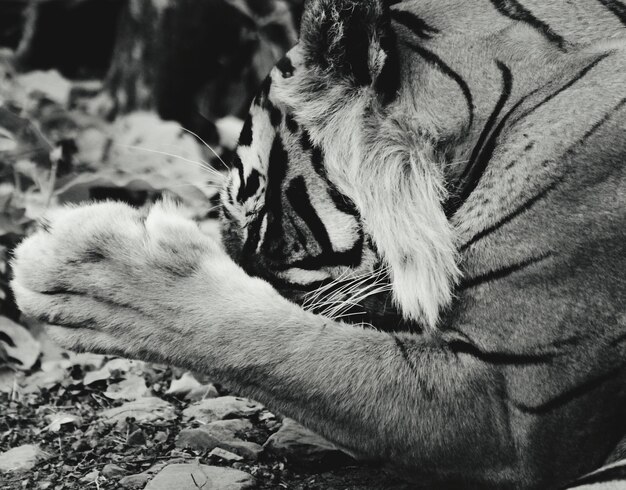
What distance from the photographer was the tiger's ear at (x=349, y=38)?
1.83 meters

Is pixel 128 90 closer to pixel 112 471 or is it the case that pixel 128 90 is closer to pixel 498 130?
pixel 112 471


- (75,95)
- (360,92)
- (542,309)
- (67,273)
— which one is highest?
(360,92)

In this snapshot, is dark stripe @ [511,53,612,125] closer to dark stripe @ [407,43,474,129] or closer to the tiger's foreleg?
dark stripe @ [407,43,474,129]

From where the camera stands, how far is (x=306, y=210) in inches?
77.4

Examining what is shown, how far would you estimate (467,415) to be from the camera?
1628mm

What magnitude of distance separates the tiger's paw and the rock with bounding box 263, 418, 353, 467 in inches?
17.6

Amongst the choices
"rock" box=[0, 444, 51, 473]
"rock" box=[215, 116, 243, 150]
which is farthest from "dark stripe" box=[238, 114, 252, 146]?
"rock" box=[215, 116, 243, 150]

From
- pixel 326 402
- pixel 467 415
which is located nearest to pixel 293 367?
pixel 326 402

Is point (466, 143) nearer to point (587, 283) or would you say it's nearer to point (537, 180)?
point (537, 180)

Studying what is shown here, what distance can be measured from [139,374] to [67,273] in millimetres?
843

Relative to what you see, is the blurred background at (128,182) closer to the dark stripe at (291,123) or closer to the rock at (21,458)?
the rock at (21,458)

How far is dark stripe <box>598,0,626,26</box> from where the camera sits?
5.98ft

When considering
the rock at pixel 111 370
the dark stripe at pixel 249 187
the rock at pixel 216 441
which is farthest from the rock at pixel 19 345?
the dark stripe at pixel 249 187

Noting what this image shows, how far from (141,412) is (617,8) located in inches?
59.1
